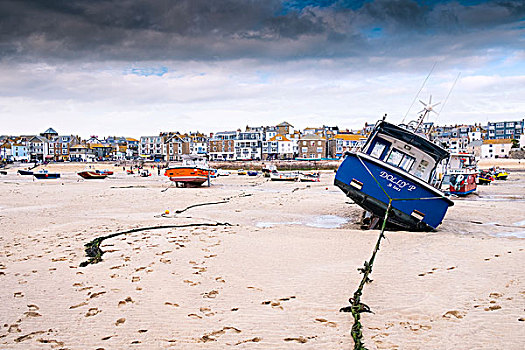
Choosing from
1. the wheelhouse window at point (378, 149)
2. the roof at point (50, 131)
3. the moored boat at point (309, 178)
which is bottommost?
the moored boat at point (309, 178)

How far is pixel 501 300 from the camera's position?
5.87m

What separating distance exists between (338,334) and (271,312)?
111 centimetres

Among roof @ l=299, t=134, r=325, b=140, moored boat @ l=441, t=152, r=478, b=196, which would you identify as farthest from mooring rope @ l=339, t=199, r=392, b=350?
roof @ l=299, t=134, r=325, b=140

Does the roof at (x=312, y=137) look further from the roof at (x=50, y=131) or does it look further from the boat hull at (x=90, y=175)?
the roof at (x=50, y=131)

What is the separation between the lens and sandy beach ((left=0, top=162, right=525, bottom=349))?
192 inches

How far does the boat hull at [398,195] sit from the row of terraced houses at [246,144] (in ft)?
289

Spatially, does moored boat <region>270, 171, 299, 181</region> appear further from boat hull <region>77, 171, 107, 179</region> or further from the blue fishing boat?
the blue fishing boat

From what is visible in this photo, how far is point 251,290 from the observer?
259 inches

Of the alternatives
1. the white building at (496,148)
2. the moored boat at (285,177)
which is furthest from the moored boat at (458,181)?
the white building at (496,148)

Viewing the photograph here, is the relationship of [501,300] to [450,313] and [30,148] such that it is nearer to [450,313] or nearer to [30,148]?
[450,313]

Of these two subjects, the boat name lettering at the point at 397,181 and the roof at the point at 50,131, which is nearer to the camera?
the boat name lettering at the point at 397,181

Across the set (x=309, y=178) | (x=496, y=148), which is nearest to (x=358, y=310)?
(x=309, y=178)

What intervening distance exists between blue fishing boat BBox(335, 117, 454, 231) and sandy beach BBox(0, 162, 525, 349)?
1404 millimetres

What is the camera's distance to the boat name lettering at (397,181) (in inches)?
525
